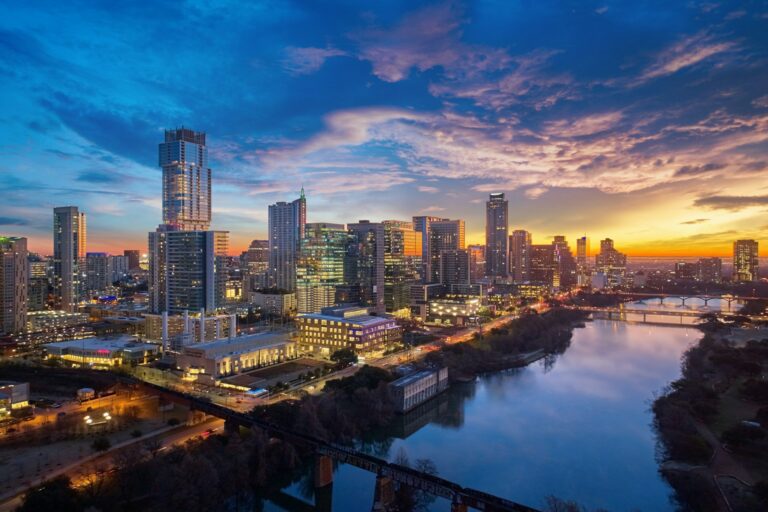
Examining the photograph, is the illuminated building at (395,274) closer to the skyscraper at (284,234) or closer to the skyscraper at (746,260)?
the skyscraper at (284,234)

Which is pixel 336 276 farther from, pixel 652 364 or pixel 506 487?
pixel 506 487

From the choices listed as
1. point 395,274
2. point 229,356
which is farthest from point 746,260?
point 229,356

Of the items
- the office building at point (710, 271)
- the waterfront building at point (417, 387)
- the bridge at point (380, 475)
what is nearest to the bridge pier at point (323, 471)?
the bridge at point (380, 475)

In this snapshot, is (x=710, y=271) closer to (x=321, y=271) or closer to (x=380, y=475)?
(x=321, y=271)

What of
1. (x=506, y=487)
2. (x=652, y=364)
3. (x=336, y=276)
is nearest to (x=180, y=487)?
(x=506, y=487)

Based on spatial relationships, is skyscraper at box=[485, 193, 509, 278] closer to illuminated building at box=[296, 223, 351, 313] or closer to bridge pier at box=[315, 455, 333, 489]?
illuminated building at box=[296, 223, 351, 313]
